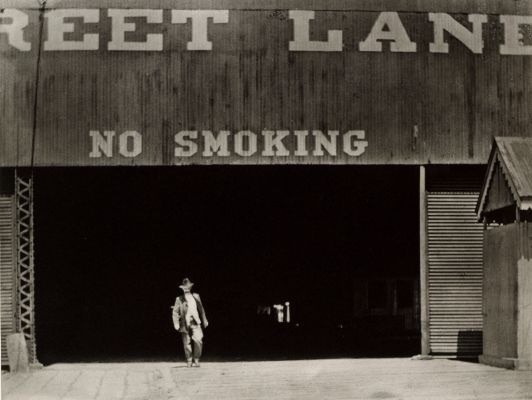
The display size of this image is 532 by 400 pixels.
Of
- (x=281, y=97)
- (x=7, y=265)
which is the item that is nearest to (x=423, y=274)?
(x=281, y=97)

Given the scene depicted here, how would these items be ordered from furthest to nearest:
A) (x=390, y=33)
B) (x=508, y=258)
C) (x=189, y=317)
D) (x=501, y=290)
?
(x=390, y=33) → (x=189, y=317) → (x=501, y=290) → (x=508, y=258)

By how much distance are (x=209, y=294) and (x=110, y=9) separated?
64.1 feet

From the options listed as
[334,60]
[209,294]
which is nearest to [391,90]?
[334,60]

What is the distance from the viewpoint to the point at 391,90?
26.6 meters

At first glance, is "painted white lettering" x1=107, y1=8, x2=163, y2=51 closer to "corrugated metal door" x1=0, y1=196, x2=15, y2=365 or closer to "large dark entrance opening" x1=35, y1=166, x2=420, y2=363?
"corrugated metal door" x1=0, y1=196, x2=15, y2=365

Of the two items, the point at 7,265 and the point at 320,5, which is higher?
the point at 320,5

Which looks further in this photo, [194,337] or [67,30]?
[67,30]

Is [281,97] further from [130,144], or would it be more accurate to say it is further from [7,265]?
[7,265]

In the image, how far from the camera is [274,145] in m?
26.2

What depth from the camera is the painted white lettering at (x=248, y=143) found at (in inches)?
1029

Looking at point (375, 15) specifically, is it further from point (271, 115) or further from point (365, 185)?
point (365, 185)

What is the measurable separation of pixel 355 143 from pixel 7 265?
32.3ft

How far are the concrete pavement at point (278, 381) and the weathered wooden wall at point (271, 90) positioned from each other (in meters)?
5.48

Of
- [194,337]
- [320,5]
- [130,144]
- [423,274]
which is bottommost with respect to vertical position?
[194,337]
